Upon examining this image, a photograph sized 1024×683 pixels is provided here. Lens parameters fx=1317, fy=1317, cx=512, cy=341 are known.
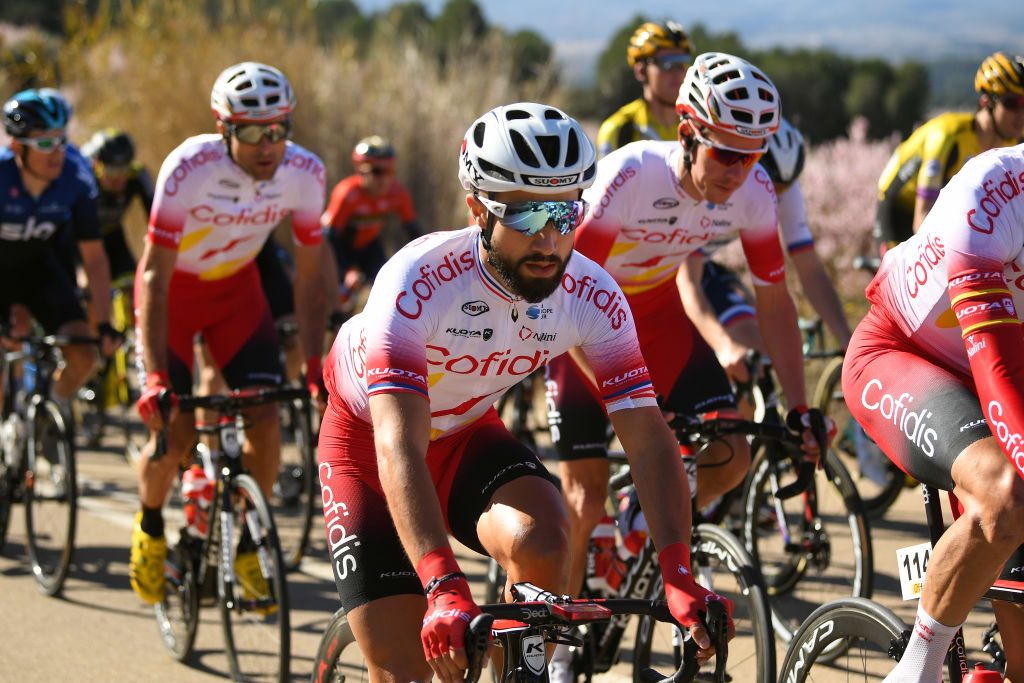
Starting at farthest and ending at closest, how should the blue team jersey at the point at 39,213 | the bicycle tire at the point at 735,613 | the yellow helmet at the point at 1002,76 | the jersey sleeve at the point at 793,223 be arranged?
the blue team jersey at the point at 39,213 → the yellow helmet at the point at 1002,76 → the jersey sleeve at the point at 793,223 → the bicycle tire at the point at 735,613

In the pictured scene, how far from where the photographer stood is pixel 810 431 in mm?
4863

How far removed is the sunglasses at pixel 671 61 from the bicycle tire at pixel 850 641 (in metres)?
4.84

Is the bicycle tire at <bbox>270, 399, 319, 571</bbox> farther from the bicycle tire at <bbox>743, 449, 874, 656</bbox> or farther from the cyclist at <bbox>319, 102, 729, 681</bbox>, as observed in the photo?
the cyclist at <bbox>319, 102, 729, 681</bbox>

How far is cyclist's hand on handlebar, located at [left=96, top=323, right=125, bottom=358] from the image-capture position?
6906 millimetres

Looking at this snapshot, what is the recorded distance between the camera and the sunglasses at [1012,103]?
7.14m

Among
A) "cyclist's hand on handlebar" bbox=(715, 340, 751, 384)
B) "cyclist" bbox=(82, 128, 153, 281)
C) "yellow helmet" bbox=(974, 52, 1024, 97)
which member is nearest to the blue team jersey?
"cyclist" bbox=(82, 128, 153, 281)

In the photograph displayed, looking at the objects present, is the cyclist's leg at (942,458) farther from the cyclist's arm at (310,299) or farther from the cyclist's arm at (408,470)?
the cyclist's arm at (310,299)

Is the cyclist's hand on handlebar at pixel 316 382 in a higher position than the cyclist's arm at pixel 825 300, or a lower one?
lower

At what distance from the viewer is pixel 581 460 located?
5.24m

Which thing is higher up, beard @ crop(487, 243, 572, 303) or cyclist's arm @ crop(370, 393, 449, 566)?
beard @ crop(487, 243, 572, 303)

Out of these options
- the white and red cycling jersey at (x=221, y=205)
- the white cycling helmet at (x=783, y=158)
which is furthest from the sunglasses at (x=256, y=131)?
the white cycling helmet at (x=783, y=158)

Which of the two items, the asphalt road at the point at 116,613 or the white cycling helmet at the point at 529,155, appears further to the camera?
the asphalt road at the point at 116,613

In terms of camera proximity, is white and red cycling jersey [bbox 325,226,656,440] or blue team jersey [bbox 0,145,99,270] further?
blue team jersey [bbox 0,145,99,270]

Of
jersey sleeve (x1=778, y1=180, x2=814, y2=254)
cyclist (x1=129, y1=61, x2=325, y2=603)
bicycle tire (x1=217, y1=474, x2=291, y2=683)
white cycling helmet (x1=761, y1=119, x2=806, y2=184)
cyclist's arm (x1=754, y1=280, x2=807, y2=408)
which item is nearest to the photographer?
bicycle tire (x1=217, y1=474, x2=291, y2=683)
